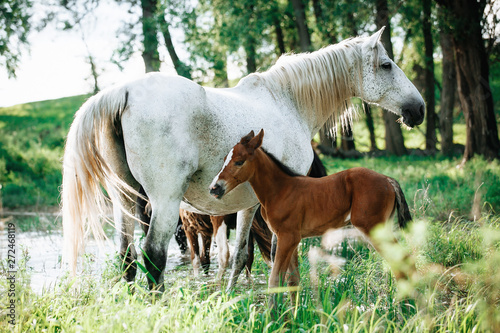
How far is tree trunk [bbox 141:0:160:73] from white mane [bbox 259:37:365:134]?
29.6 feet

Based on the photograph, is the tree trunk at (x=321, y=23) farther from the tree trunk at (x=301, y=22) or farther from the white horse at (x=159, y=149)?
the white horse at (x=159, y=149)

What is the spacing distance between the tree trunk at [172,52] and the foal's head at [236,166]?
9543mm

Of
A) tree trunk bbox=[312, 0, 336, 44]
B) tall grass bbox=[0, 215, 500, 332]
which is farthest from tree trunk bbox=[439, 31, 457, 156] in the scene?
tall grass bbox=[0, 215, 500, 332]

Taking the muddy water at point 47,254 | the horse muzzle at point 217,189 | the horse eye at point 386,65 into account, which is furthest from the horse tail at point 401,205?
the muddy water at point 47,254

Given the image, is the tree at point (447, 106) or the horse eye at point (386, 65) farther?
the tree at point (447, 106)

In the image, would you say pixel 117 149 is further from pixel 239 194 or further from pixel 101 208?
pixel 239 194

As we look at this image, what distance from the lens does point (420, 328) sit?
2.69 metres

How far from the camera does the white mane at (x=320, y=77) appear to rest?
14.4 ft

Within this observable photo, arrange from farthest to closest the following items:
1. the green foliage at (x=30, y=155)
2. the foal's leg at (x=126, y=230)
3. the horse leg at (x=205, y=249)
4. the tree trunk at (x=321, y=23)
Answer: the tree trunk at (x=321, y=23), the green foliage at (x=30, y=155), the horse leg at (x=205, y=249), the foal's leg at (x=126, y=230)

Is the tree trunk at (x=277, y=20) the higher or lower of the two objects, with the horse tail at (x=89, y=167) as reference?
higher

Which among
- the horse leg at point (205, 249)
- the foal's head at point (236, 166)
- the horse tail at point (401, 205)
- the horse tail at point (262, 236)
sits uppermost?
the foal's head at point (236, 166)

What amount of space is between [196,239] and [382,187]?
3093 millimetres

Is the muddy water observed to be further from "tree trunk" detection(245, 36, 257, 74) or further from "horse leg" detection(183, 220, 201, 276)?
"tree trunk" detection(245, 36, 257, 74)

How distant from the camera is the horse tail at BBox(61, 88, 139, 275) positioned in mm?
3314
